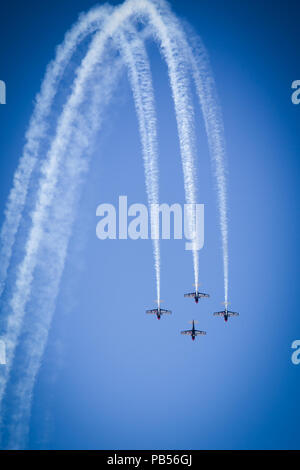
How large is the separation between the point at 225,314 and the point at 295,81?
42.0 meters

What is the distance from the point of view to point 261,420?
84812 millimetres

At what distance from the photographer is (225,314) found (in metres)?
59.3

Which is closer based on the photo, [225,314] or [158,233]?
[158,233]
